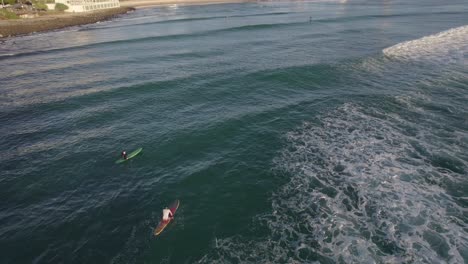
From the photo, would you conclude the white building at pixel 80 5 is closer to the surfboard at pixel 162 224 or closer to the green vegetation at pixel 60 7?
the green vegetation at pixel 60 7

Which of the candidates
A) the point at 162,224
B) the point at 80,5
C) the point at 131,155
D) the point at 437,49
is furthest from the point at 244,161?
the point at 80,5

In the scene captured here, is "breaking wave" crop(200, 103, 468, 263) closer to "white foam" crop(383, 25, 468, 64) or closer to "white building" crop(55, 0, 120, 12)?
"white foam" crop(383, 25, 468, 64)

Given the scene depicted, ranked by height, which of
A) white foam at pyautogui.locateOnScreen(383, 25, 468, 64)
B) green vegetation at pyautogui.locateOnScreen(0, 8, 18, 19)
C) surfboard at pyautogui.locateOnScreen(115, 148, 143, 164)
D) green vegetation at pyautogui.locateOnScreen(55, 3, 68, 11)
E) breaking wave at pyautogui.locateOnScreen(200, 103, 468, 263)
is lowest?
breaking wave at pyautogui.locateOnScreen(200, 103, 468, 263)

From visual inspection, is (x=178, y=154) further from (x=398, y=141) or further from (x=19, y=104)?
(x=19, y=104)

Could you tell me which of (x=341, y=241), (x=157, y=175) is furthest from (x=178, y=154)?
(x=341, y=241)

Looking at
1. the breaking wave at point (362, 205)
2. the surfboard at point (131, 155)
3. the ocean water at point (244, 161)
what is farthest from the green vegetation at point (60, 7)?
the breaking wave at point (362, 205)

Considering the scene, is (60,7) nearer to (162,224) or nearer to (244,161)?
(244,161)

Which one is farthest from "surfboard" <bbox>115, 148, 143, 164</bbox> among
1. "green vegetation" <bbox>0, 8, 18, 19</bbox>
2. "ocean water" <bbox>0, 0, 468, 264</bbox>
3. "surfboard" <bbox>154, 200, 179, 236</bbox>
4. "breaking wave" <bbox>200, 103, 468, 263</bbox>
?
"green vegetation" <bbox>0, 8, 18, 19</bbox>
